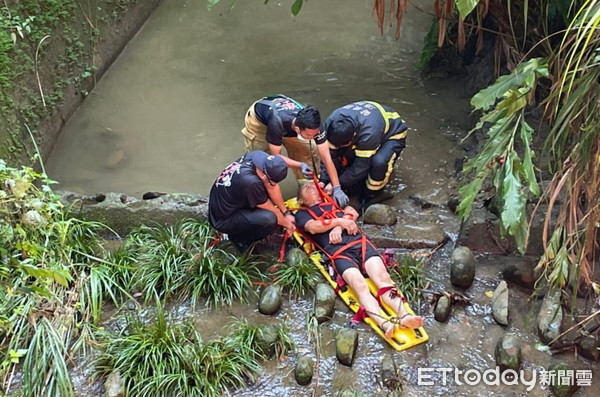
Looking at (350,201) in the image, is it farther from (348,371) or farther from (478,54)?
(478,54)

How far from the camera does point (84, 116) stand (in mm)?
5762

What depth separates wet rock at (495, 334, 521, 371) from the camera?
3.40 m

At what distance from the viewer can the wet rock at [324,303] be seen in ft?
12.4

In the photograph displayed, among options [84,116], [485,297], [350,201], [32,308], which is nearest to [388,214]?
[350,201]

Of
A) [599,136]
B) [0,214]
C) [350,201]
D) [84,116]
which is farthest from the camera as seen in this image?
[84,116]

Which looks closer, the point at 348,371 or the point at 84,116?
the point at 348,371

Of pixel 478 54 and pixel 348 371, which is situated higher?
pixel 478 54

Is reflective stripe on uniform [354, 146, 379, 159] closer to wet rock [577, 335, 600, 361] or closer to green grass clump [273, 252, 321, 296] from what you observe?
green grass clump [273, 252, 321, 296]

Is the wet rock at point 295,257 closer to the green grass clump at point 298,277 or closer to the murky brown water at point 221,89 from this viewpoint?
the green grass clump at point 298,277

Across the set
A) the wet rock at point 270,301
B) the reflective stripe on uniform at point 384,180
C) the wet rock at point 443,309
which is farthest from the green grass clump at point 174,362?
the reflective stripe on uniform at point 384,180

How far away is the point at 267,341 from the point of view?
357 centimetres

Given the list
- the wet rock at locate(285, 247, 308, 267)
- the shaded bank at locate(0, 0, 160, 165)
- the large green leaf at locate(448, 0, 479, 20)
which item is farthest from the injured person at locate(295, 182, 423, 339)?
the shaded bank at locate(0, 0, 160, 165)

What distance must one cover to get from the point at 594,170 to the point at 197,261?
97.3 inches

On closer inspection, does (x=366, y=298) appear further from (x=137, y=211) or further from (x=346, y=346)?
(x=137, y=211)
